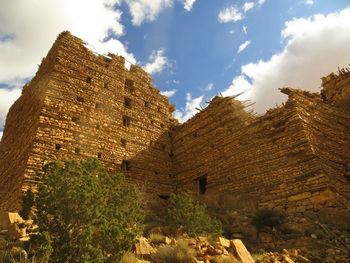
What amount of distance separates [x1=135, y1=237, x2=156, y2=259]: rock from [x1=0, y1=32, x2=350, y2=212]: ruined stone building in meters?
5.13

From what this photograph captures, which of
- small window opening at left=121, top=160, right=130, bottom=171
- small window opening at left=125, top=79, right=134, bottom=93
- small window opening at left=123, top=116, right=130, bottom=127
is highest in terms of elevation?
small window opening at left=125, top=79, right=134, bottom=93

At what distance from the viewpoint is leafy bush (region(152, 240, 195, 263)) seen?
5.56 metres

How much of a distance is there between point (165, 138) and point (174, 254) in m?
10.3

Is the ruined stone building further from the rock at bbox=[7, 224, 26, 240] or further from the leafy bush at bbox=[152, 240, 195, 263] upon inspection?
the leafy bush at bbox=[152, 240, 195, 263]

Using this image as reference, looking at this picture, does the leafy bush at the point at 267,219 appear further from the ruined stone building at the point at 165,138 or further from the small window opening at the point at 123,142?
the small window opening at the point at 123,142

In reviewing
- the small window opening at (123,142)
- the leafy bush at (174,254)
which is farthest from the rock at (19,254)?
the small window opening at (123,142)

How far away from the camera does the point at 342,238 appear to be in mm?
7359

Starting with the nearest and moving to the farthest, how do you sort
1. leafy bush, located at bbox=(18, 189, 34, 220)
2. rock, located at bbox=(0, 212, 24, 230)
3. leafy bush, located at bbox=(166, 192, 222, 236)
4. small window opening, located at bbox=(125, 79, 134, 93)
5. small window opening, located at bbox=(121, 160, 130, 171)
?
leafy bush, located at bbox=(18, 189, 34, 220) < rock, located at bbox=(0, 212, 24, 230) < leafy bush, located at bbox=(166, 192, 222, 236) < small window opening, located at bbox=(121, 160, 130, 171) < small window opening, located at bbox=(125, 79, 134, 93)

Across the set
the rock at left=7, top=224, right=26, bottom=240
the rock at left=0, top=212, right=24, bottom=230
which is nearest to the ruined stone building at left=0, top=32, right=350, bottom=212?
the rock at left=0, top=212, right=24, bottom=230

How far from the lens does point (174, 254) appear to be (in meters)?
5.71

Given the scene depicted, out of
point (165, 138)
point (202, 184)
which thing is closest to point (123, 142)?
point (165, 138)

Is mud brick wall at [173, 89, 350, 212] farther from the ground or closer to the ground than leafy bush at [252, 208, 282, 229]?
farther from the ground

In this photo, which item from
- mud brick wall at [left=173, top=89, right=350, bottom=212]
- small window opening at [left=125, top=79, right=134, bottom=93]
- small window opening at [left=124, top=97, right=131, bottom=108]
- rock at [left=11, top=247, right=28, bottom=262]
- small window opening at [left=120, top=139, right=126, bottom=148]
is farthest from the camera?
small window opening at [left=125, top=79, right=134, bottom=93]

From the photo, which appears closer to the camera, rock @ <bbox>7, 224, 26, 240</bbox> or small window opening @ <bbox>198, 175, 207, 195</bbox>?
rock @ <bbox>7, 224, 26, 240</bbox>
